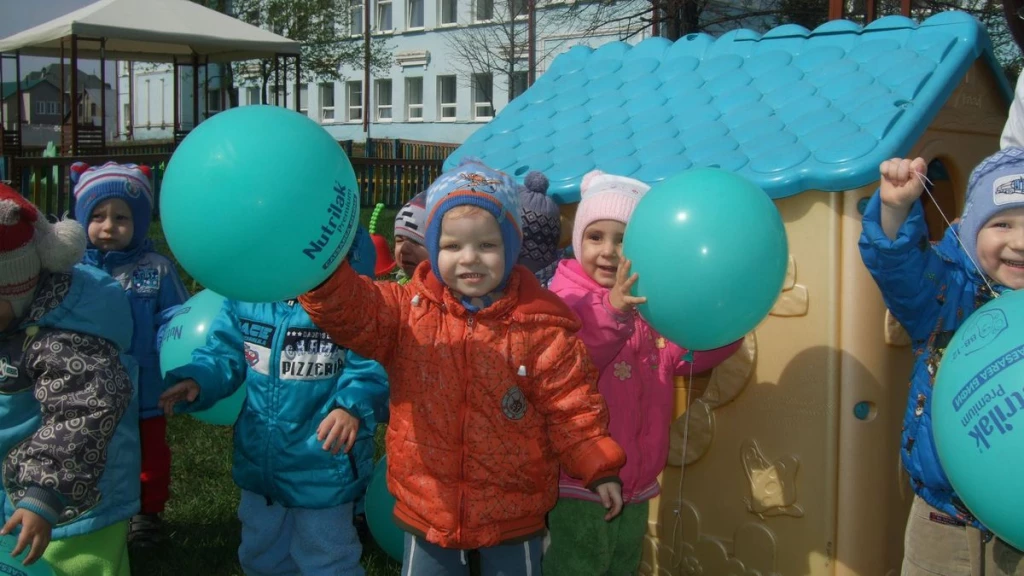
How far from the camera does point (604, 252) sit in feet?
10.4

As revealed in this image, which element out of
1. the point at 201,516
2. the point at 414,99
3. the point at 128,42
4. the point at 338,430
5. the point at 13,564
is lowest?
the point at 201,516

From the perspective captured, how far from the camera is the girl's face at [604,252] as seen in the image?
10.4 feet

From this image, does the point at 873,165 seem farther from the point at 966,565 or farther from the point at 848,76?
the point at 966,565

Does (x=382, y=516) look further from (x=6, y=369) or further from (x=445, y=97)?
(x=445, y=97)

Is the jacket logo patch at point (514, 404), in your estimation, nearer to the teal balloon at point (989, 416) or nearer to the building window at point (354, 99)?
the teal balloon at point (989, 416)

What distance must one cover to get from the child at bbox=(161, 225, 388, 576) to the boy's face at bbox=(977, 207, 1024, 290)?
1883 mm

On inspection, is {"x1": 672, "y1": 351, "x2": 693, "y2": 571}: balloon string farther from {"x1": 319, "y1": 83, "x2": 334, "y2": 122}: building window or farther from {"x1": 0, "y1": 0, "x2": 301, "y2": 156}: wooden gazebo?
{"x1": 319, "y1": 83, "x2": 334, "y2": 122}: building window

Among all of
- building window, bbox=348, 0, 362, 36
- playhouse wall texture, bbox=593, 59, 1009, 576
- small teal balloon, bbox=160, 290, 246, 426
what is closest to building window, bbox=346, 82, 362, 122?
building window, bbox=348, 0, 362, 36

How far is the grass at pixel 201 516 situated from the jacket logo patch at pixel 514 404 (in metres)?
1.58

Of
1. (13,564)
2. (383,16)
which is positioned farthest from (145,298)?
(383,16)

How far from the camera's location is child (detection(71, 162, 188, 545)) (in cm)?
399

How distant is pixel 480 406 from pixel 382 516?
1.30 m

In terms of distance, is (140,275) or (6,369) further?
(140,275)

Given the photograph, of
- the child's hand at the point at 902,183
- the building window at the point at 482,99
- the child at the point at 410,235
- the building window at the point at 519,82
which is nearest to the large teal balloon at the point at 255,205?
the child's hand at the point at 902,183
